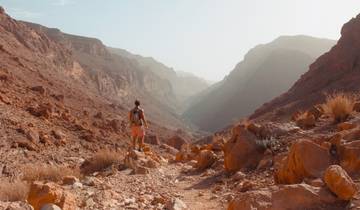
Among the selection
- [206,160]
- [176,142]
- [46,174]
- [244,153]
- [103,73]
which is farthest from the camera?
[103,73]

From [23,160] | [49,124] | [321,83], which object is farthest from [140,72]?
[23,160]

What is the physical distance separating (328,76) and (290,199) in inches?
1552

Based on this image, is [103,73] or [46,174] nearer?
[46,174]

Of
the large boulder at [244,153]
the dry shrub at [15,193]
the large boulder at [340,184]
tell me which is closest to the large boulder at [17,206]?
the dry shrub at [15,193]

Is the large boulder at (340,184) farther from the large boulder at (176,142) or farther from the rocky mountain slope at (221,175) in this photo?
the large boulder at (176,142)

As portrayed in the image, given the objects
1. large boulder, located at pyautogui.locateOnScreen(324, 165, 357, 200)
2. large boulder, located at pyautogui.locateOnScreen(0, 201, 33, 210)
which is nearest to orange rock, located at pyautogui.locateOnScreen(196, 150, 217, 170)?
large boulder, located at pyautogui.locateOnScreen(324, 165, 357, 200)

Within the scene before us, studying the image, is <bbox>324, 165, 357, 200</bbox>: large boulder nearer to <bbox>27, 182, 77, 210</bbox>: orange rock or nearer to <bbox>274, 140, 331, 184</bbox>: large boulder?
<bbox>274, 140, 331, 184</bbox>: large boulder

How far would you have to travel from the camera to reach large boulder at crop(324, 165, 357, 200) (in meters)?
4.32

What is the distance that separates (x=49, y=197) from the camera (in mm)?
4891

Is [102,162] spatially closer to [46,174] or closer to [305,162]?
[46,174]

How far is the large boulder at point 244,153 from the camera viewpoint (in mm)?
8695

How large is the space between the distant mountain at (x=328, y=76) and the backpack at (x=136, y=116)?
77.9ft

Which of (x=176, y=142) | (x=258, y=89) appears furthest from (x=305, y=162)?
(x=258, y=89)

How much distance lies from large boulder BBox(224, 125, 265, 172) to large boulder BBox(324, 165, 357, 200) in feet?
13.4
